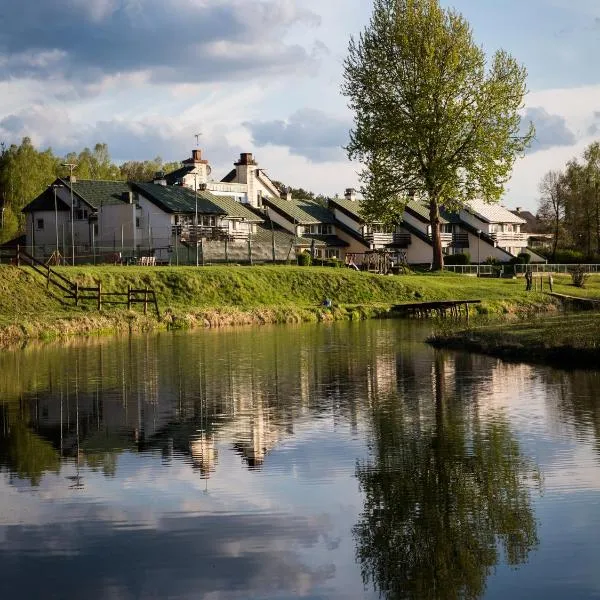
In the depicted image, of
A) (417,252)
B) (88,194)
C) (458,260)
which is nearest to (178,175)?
(88,194)

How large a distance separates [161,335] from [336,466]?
35602mm

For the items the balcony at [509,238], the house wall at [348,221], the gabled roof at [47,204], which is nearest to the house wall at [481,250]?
the balcony at [509,238]

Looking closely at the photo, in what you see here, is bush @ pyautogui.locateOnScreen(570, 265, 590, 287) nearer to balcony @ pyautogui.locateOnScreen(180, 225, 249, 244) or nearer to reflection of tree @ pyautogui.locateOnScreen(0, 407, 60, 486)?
balcony @ pyautogui.locateOnScreen(180, 225, 249, 244)

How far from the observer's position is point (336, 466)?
20.6m

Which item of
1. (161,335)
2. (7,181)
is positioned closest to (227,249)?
(161,335)

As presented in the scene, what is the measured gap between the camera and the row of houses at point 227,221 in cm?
10100

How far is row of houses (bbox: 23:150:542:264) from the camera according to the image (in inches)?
3976

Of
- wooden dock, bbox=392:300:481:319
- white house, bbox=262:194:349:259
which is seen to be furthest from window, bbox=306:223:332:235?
wooden dock, bbox=392:300:481:319

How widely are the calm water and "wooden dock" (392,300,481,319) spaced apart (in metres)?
33.6

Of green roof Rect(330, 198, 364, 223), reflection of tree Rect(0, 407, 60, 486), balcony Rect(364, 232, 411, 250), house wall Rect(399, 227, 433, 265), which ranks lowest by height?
reflection of tree Rect(0, 407, 60, 486)

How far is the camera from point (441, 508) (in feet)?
56.3

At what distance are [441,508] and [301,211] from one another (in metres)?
109

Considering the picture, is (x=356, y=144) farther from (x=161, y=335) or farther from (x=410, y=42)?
(x=161, y=335)

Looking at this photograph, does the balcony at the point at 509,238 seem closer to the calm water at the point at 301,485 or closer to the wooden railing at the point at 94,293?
the wooden railing at the point at 94,293
